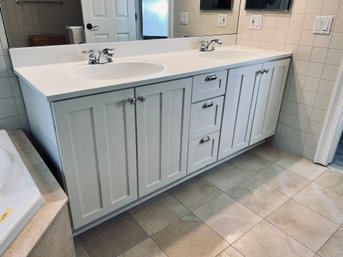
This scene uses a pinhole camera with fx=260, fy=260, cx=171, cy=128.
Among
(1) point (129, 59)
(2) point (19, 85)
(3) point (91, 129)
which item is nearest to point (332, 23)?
(1) point (129, 59)

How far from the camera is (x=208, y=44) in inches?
83.2

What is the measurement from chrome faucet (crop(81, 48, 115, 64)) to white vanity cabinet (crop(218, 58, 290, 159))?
0.77 m

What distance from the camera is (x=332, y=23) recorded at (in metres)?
1.82

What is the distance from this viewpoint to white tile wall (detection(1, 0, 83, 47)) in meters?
1.30

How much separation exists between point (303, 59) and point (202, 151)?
3.57 ft

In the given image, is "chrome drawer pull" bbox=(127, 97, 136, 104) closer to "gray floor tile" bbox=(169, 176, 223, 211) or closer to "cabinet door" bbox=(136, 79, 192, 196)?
"cabinet door" bbox=(136, 79, 192, 196)

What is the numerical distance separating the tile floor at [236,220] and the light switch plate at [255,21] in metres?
1.22

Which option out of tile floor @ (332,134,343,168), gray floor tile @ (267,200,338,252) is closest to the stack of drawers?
gray floor tile @ (267,200,338,252)

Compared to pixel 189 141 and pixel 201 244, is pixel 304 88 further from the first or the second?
pixel 201 244

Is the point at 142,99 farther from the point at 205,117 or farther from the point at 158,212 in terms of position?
the point at 158,212

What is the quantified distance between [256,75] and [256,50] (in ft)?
1.37

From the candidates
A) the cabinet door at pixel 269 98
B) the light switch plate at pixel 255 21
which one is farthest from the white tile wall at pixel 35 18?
the light switch plate at pixel 255 21

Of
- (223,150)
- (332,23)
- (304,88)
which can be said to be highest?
(332,23)

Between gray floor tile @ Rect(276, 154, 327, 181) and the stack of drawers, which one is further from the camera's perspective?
gray floor tile @ Rect(276, 154, 327, 181)
